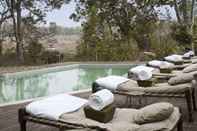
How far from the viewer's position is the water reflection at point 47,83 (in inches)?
285

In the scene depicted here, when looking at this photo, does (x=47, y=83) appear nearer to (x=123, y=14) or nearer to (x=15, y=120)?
(x=15, y=120)

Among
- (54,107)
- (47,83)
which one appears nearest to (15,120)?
(54,107)

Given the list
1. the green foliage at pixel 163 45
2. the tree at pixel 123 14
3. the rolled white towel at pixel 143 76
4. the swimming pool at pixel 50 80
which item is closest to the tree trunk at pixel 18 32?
the tree at pixel 123 14

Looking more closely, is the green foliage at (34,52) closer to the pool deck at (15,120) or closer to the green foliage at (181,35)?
the green foliage at (181,35)

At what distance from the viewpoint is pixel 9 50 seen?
12898 mm

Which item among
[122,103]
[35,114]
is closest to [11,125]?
[35,114]

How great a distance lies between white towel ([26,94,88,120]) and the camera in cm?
372

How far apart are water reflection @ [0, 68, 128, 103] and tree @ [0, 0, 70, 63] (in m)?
3.14

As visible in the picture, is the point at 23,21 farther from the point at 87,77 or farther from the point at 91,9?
the point at 87,77

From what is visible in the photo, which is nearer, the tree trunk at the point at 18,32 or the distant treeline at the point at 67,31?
the tree trunk at the point at 18,32

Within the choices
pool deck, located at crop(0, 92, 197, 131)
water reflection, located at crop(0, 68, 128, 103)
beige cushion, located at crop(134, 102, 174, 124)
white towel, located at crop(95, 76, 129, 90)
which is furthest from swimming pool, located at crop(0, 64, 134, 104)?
beige cushion, located at crop(134, 102, 174, 124)

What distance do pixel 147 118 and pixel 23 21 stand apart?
1029 cm

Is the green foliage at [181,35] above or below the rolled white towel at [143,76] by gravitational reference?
above

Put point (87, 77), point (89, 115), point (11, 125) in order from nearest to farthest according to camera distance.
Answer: point (89, 115) → point (11, 125) → point (87, 77)
